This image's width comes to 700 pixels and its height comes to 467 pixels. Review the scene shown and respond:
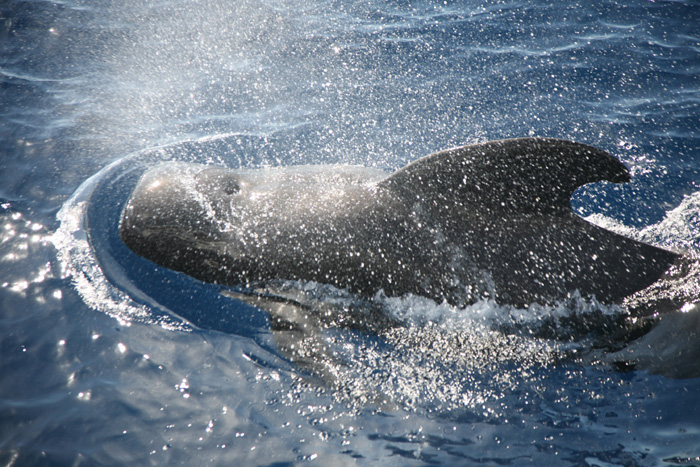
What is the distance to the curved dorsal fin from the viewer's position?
12.7 feet

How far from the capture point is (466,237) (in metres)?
3.92

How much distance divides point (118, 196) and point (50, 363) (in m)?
2.30

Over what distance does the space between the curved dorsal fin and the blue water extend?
92 centimetres

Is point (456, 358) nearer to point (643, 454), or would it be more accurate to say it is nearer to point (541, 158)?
point (643, 454)

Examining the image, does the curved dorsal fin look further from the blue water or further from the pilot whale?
the blue water

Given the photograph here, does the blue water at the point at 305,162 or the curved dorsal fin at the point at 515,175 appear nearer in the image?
the blue water at the point at 305,162

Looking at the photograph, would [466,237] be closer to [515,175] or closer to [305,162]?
[515,175]

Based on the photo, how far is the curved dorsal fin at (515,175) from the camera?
3.88m

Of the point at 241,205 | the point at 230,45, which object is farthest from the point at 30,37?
the point at 241,205

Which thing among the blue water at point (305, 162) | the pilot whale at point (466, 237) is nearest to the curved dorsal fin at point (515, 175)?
the pilot whale at point (466, 237)

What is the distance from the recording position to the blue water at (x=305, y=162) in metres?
3.51

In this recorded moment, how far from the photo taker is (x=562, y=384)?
385cm

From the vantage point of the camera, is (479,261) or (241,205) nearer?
(479,261)

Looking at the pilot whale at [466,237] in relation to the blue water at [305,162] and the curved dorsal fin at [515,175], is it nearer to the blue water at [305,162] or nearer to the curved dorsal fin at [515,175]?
the curved dorsal fin at [515,175]
